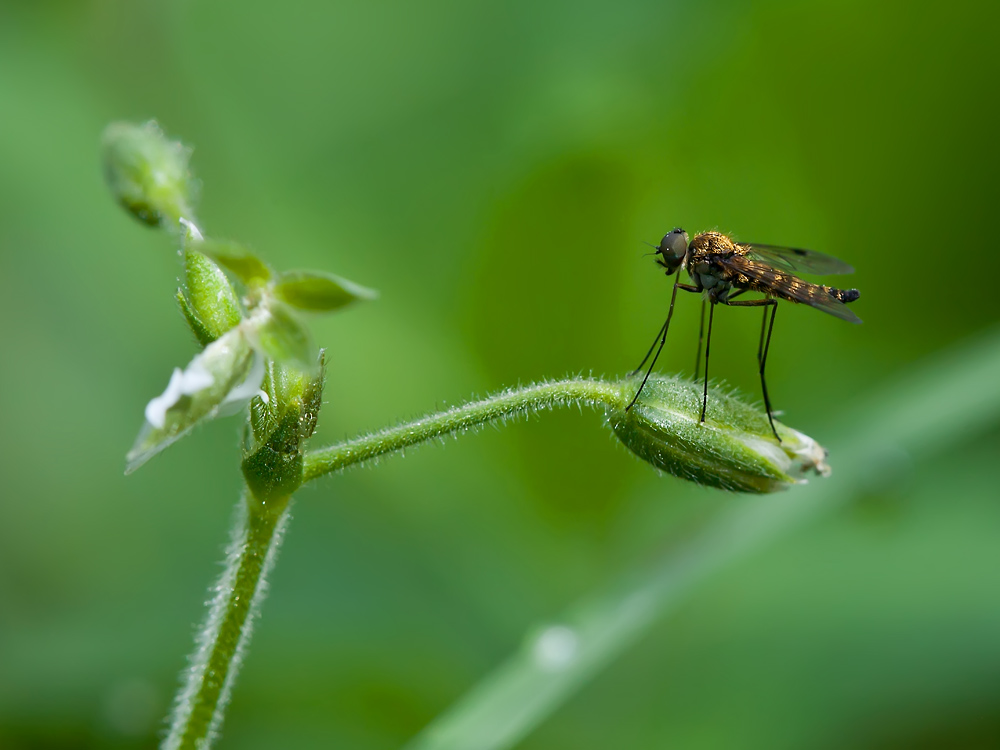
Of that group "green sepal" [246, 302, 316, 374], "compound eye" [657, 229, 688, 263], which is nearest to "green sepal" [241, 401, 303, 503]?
"green sepal" [246, 302, 316, 374]

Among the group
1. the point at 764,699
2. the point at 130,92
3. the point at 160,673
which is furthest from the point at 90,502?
the point at 764,699

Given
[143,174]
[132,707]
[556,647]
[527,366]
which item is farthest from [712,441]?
[132,707]

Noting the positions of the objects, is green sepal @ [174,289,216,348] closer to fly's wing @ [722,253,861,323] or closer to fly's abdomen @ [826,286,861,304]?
fly's wing @ [722,253,861,323]

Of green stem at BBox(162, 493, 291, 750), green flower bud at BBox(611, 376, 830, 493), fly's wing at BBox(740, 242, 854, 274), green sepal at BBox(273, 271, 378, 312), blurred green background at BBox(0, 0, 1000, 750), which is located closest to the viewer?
green sepal at BBox(273, 271, 378, 312)

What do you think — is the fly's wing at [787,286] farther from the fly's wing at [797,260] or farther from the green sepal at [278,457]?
the green sepal at [278,457]

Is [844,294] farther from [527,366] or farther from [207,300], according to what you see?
[527,366]

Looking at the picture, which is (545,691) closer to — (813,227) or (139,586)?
(139,586)
